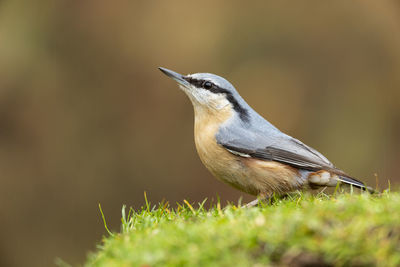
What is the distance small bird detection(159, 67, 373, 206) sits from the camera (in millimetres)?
5402

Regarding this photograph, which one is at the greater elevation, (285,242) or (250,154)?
(285,242)

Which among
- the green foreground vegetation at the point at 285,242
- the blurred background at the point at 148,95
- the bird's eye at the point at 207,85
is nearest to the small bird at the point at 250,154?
the bird's eye at the point at 207,85

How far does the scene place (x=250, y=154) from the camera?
18.1 feet

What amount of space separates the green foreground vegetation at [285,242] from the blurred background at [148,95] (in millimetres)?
6353

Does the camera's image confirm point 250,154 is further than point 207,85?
No

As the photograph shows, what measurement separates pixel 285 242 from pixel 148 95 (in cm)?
715

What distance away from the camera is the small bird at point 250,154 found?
5402 millimetres

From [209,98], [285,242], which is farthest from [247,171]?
[285,242]

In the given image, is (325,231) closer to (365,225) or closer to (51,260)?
(365,225)

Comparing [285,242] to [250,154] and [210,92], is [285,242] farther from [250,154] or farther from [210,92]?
[210,92]

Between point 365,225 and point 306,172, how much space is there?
2575mm

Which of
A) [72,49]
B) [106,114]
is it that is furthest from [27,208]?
[72,49]

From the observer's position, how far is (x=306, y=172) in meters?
→ 5.51

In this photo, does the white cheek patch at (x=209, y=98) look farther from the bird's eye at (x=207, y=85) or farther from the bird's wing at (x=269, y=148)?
the bird's wing at (x=269, y=148)
